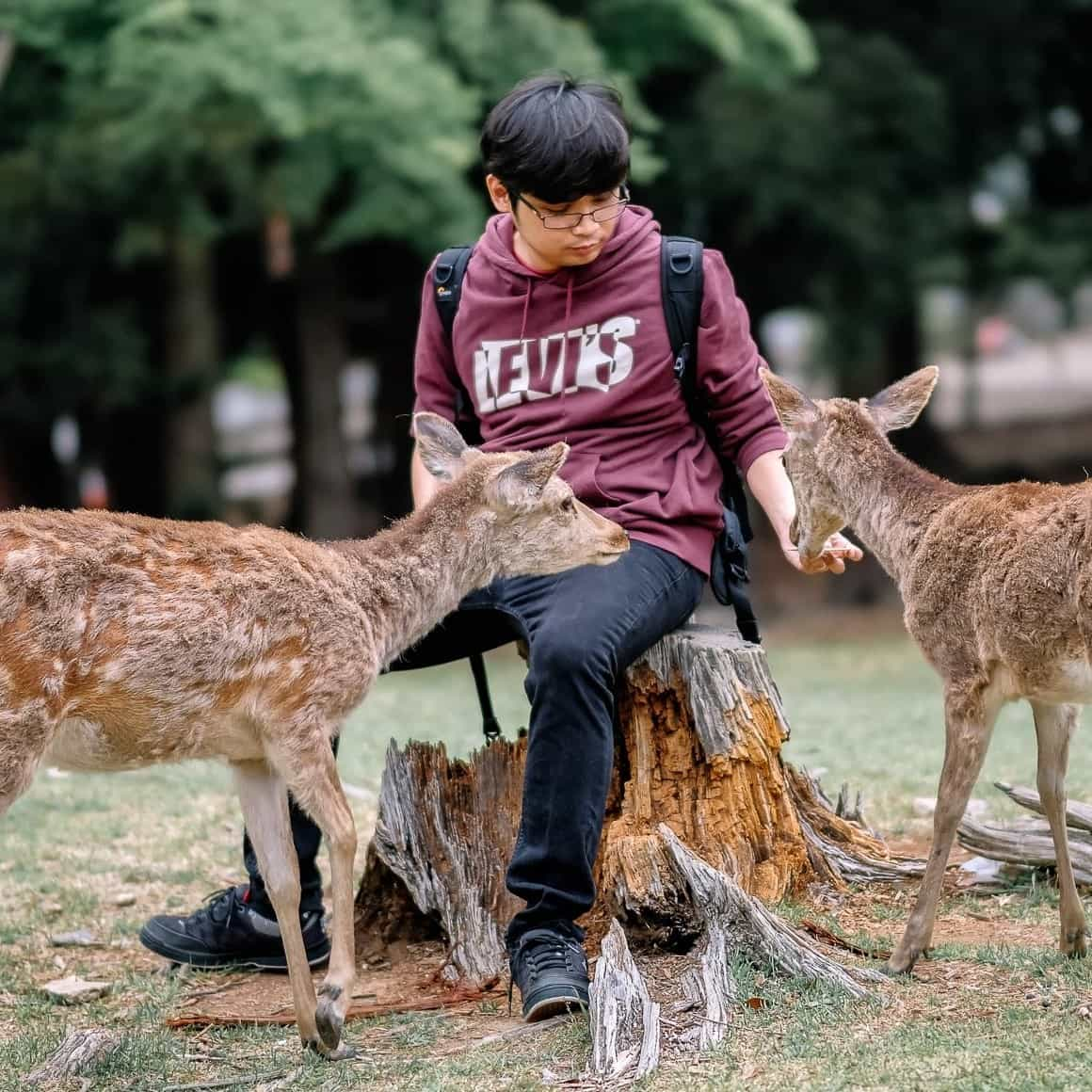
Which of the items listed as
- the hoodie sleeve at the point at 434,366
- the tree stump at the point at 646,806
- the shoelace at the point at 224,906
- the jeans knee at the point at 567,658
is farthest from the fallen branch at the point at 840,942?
the hoodie sleeve at the point at 434,366

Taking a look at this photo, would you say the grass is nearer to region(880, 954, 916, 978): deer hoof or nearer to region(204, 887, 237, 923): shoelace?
region(880, 954, 916, 978): deer hoof

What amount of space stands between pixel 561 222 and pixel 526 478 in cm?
74

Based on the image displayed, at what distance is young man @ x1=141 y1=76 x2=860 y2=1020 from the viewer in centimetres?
508

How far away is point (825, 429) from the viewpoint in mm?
5371

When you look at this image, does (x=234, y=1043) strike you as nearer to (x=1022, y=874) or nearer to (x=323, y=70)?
(x=1022, y=874)

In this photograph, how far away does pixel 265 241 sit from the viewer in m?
16.4

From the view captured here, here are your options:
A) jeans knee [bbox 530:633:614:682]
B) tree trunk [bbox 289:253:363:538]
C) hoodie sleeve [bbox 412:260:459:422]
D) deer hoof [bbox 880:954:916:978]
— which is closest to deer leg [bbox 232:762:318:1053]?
jeans knee [bbox 530:633:614:682]

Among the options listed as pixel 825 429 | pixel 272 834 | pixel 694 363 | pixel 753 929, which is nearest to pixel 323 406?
pixel 694 363

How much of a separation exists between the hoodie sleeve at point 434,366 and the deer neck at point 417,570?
2.01ft

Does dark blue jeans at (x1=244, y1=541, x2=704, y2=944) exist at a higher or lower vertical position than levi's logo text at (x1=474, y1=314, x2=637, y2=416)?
lower

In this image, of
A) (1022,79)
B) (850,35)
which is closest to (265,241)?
(850,35)

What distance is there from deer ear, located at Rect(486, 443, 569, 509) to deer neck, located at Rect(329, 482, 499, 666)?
0.35ft

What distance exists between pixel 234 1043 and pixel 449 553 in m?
1.42

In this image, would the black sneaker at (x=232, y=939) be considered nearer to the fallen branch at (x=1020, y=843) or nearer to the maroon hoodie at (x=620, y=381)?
the maroon hoodie at (x=620, y=381)
